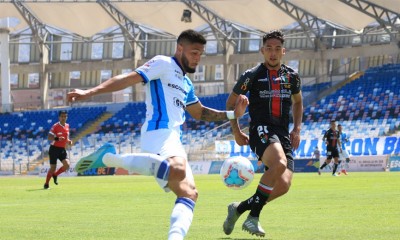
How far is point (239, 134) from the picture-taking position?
36.9 ft

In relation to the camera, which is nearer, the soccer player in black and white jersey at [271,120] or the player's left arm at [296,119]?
the soccer player in black and white jersey at [271,120]

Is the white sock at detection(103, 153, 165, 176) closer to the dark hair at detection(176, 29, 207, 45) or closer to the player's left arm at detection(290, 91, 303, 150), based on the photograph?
the dark hair at detection(176, 29, 207, 45)

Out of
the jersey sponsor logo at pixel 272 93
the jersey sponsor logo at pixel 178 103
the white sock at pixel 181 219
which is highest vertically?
the jersey sponsor logo at pixel 272 93

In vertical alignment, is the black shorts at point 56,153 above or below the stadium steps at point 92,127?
above

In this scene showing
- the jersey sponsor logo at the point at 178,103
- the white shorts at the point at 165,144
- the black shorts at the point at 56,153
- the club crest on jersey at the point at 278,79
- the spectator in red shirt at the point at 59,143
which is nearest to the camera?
the white shorts at the point at 165,144

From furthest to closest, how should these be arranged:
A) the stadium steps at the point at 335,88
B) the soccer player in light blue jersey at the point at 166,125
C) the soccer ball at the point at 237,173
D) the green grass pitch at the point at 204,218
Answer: the stadium steps at the point at 335,88 → the soccer ball at the point at 237,173 → the green grass pitch at the point at 204,218 → the soccer player in light blue jersey at the point at 166,125

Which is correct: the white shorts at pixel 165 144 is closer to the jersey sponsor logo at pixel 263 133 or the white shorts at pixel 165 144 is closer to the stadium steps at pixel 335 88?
the jersey sponsor logo at pixel 263 133

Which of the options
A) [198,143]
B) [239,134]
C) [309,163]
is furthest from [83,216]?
[198,143]

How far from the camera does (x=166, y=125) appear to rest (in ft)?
28.8

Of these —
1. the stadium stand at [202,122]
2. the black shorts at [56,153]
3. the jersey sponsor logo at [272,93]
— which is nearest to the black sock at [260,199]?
the jersey sponsor logo at [272,93]

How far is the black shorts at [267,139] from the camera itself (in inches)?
433

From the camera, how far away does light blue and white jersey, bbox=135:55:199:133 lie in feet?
28.8

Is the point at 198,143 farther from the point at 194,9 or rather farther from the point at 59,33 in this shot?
the point at 59,33

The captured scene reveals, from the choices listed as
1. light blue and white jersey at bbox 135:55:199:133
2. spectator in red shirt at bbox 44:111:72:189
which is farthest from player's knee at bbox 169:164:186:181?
spectator in red shirt at bbox 44:111:72:189
